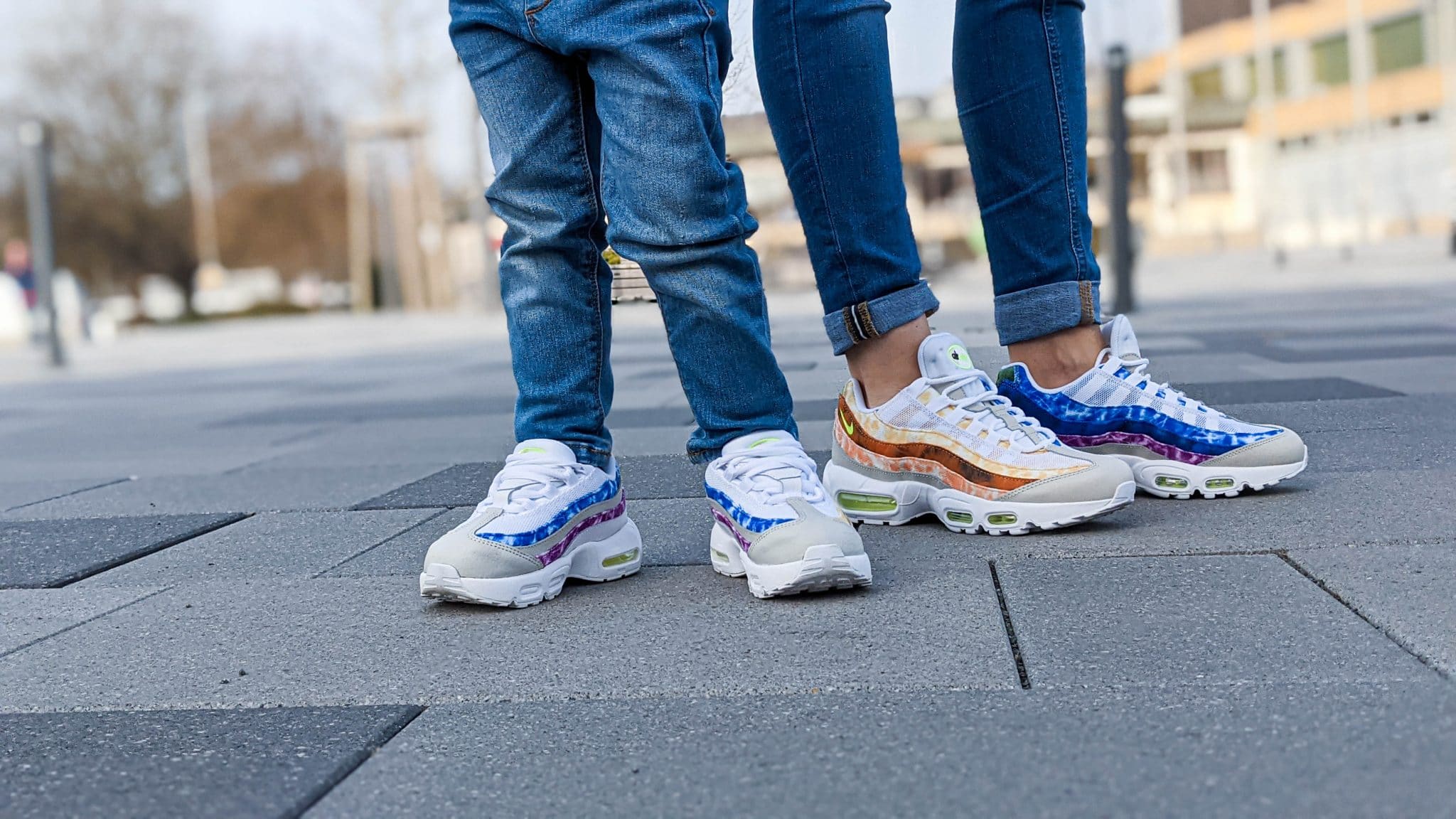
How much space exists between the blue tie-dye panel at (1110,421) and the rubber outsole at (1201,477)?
3cm

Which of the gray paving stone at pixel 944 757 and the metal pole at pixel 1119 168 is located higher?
the metal pole at pixel 1119 168

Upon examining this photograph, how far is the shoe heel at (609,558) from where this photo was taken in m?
1.76

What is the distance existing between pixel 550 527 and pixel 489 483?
1.02 meters

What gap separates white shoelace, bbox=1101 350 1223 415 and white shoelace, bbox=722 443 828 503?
25.2 inches

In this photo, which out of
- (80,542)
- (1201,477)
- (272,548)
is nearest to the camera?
(1201,477)

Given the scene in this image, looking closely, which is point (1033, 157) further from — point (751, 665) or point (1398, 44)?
point (1398, 44)

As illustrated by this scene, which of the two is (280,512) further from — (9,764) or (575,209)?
(9,764)

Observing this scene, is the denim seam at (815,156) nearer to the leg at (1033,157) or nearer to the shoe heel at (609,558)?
the leg at (1033,157)

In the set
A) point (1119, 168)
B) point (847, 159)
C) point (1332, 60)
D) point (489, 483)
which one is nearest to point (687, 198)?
point (847, 159)

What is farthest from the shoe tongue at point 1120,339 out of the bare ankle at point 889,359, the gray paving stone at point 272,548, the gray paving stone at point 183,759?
the gray paving stone at point 183,759

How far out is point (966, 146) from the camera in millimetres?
2154

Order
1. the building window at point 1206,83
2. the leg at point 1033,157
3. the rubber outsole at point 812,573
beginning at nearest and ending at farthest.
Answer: the rubber outsole at point 812,573, the leg at point 1033,157, the building window at point 1206,83

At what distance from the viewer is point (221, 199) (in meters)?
35.9

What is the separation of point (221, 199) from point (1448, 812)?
38047 millimetres
